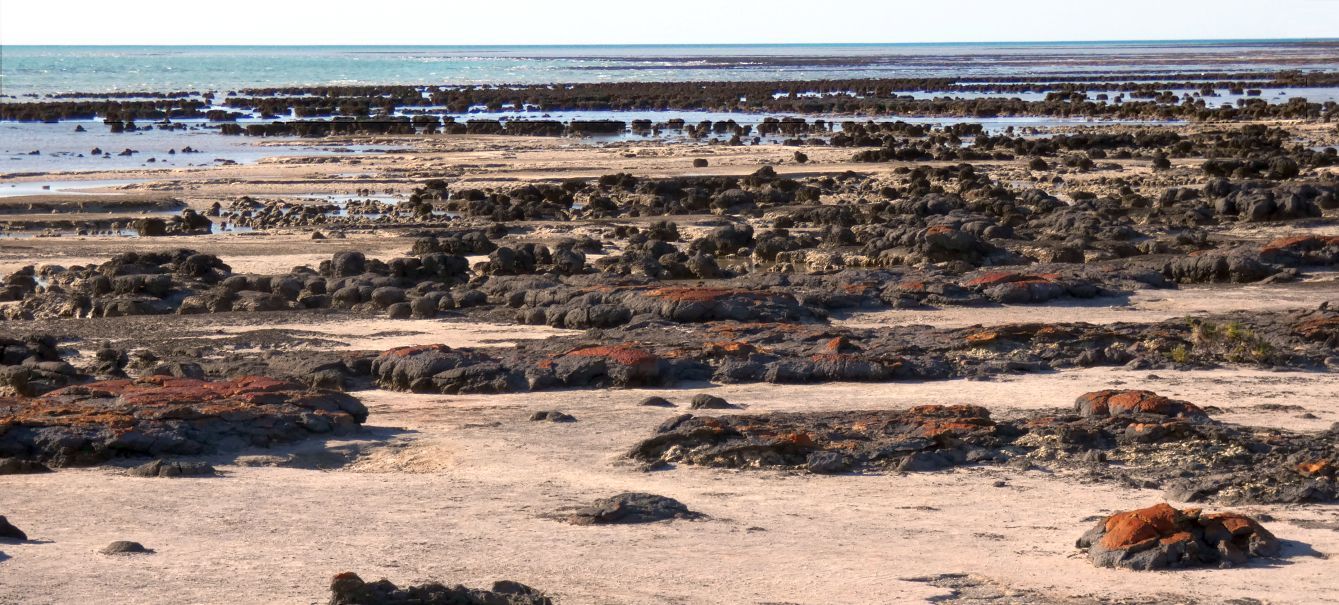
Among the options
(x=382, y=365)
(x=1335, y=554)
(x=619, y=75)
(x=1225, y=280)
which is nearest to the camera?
(x=1335, y=554)

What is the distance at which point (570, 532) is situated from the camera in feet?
32.7

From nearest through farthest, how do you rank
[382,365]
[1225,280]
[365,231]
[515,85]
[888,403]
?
1. [888,403]
2. [382,365]
3. [1225,280]
4. [365,231]
5. [515,85]

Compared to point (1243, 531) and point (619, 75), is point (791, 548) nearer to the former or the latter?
point (1243, 531)

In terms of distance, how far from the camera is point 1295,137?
47.4m

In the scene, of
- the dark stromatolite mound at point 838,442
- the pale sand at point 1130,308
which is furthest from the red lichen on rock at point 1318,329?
the dark stromatolite mound at point 838,442

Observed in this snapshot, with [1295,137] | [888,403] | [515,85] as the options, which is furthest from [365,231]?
[515,85]

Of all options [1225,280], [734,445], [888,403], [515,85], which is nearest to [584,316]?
[888,403]

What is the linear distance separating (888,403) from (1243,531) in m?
5.20

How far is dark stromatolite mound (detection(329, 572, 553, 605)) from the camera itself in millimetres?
7672

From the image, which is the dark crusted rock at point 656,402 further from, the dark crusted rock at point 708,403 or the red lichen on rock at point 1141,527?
the red lichen on rock at point 1141,527

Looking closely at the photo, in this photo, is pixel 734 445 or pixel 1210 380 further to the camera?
pixel 1210 380

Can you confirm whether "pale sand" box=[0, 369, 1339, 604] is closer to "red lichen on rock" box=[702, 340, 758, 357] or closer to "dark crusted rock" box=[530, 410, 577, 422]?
"dark crusted rock" box=[530, 410, 577, 422]

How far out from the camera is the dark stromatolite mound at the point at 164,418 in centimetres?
1226

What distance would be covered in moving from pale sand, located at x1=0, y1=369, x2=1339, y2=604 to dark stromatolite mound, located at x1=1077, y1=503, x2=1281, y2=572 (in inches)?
5.1
